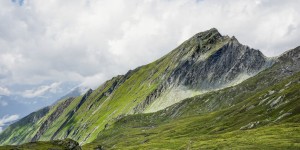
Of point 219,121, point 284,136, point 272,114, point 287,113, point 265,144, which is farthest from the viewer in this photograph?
point 219,121

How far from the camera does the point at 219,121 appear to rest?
195875 millimetres

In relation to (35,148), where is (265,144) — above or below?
below

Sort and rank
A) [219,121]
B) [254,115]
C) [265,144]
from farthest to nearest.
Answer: [219,121] < [254,115] < [265,144]

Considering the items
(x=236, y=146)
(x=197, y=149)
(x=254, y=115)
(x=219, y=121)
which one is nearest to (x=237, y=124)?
(x=254, y=115)

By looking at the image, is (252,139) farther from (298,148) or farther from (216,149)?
(298,148)

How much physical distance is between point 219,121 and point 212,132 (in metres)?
19.3

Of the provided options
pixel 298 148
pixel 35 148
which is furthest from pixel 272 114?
pixel 35 148

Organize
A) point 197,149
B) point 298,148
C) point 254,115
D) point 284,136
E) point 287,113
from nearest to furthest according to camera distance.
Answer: point 298,148 < point 284,136 < point 197,149 < point 287,113 < point 254,115

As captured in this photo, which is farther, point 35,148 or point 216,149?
point 35,148

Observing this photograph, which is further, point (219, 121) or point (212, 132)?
point (219, 121)

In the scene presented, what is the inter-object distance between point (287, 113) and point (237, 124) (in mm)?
28487

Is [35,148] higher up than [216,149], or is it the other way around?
[35,148]

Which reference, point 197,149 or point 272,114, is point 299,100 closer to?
point 272,114

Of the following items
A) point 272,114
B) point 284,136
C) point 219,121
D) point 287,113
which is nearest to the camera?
point 284,136
